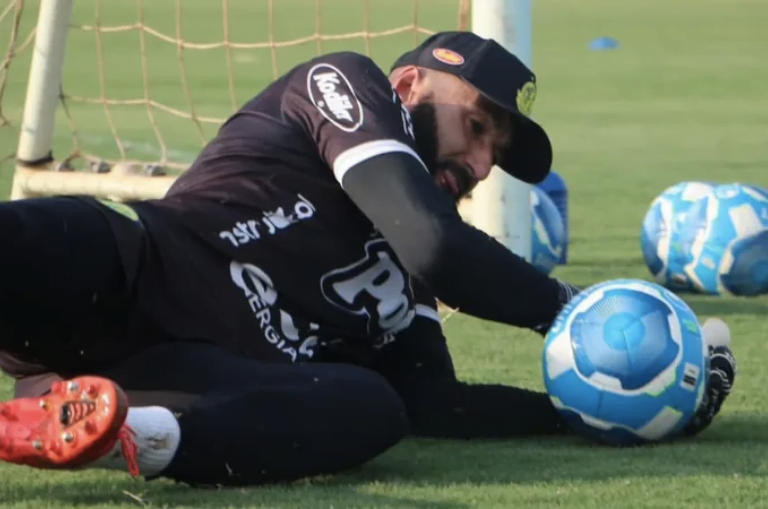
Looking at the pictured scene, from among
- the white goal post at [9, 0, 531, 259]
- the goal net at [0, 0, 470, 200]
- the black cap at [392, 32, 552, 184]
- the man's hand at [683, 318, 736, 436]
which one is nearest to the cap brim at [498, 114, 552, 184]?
the black cap at [392, 32, 552, 184]

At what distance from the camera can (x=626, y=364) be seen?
357 cm

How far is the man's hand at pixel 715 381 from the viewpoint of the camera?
369 centimetres

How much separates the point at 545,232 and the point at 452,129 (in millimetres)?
2783

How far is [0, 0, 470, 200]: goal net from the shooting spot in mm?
6570

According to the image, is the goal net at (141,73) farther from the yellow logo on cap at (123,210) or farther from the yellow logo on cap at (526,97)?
the yellow logo on cap at (123,210)

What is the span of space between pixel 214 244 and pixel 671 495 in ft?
3.47

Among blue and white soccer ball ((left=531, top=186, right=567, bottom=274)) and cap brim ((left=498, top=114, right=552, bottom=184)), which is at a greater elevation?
cap brim ((left=498, top=114, right=552, bottom=184))

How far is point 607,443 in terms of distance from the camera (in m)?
3.68

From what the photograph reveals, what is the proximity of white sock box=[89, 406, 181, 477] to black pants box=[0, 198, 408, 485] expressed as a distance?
3 cm

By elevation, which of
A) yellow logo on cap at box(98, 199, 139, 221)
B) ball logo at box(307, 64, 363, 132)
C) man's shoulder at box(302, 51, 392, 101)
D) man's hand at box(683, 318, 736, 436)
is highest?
man's shoulder at box(302, 51, 392, 101)

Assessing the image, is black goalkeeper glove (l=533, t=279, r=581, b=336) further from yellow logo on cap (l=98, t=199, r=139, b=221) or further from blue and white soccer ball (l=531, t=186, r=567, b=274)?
blue and white soccer ball (l=531, t=186, r=567, b=274)

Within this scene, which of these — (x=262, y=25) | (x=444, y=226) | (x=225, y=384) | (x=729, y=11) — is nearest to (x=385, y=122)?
(x=444, y=226)

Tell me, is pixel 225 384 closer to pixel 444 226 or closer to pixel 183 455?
pixel 183 455

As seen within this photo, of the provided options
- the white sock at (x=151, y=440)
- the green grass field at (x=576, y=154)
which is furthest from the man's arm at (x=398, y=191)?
the white sock at (x=151, y=440)
